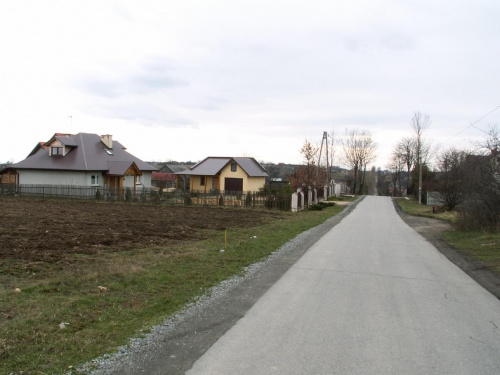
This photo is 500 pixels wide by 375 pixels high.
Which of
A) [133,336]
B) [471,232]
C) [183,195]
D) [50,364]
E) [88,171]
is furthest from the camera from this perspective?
[88,171]

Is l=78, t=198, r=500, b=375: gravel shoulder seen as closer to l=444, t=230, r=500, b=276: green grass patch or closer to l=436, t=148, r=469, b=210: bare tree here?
l=444, t=230, r=500, b=276: green grass patch

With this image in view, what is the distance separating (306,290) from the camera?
7.68m

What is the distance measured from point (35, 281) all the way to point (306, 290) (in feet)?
17.5

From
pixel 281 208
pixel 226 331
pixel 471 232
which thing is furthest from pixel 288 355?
pixel 281 208

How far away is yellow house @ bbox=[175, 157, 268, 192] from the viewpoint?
5288cm

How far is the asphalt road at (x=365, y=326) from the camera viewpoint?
447cm

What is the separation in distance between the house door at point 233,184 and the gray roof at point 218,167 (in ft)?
5.76

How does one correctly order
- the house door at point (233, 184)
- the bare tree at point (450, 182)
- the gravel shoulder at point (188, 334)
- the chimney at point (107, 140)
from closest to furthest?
the gravel shoulder at point (188, 334) → the bare tree at point (450, 182) → the chimney at point (107, 140) → the house door at point (233, 184)

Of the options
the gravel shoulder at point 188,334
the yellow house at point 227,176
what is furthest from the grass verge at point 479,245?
the yellow house at point 227,176

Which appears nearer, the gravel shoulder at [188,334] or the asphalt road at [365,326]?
the gravel shoulder at [188,334]

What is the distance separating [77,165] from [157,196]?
12.2 m

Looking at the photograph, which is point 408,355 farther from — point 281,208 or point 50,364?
point 281,208

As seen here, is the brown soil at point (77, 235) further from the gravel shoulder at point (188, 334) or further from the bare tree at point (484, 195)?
the bare tree at point (484, 195)

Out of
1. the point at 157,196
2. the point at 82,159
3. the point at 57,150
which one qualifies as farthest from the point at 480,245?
the point at 57,150
